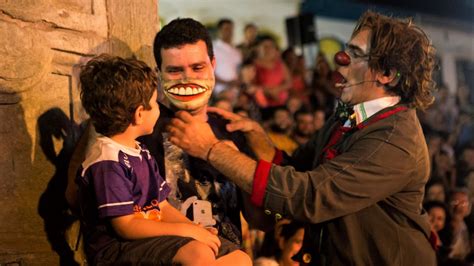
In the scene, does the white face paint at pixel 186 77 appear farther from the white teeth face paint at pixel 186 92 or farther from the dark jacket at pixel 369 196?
the dark jacket at pixel 369 196

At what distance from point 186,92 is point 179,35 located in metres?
0.29

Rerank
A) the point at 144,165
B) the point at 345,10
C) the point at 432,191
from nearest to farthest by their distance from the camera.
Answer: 1. the point at 144,165
2. the point at 432,191
3. the point at 345,10

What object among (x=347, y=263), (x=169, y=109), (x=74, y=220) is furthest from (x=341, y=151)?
(x=74, y=220)

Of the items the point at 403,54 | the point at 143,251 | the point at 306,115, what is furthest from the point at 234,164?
the point at 306,115

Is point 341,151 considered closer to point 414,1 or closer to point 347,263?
point 347,263

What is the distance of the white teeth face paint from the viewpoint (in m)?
3.08

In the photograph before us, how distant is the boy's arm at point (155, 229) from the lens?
8.39 ft

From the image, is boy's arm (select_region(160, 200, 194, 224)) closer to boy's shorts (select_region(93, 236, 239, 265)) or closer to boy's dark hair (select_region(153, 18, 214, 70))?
boy's shorts (select_region(93, 236, 239, 265))

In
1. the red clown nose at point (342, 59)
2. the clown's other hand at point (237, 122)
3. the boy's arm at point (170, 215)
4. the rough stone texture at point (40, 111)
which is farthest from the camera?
Result: the clown's other hand at point (237, 122)

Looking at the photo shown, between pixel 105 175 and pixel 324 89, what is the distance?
673 cm

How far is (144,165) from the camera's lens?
275 centimetres

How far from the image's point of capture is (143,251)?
256 cm

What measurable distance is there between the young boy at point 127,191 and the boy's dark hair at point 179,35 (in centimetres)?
41

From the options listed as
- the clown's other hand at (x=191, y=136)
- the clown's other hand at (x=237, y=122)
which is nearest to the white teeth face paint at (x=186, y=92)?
the clown's other hand at (x=191, y=136)
